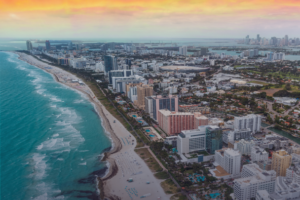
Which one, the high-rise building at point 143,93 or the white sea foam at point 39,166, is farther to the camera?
the high-rise building at point 143,93

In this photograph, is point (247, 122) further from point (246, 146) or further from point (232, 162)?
point (232, 162)

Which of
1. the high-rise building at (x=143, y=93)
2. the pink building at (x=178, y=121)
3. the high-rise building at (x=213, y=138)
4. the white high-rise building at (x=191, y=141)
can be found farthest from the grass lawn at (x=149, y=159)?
the high-rise building at (x=143, y=93)

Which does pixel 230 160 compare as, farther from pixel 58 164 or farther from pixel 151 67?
pixel 151 67

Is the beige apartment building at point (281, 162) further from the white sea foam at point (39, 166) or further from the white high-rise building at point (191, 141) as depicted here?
the white sea foam at point (39, 166)

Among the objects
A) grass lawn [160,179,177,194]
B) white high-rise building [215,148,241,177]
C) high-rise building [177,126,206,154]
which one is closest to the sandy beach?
grass lawn [160,179,177,194]

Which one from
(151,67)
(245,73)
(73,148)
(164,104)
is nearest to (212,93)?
(164,104)

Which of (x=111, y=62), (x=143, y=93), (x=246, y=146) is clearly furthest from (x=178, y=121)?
(x=111, y=62)
